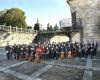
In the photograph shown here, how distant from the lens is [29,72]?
13898mm

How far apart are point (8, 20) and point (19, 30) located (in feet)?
34.7

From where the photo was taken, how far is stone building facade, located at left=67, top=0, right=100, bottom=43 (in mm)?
25719

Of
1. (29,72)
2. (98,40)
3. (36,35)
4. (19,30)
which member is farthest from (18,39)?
(29,72)

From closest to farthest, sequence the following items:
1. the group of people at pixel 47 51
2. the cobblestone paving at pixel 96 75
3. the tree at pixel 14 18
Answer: the cobblestone paving at pixel 96 75
the group of people at pixel 47 51
the tree at pixel 14 18

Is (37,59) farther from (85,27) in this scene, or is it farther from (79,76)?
(85,27)

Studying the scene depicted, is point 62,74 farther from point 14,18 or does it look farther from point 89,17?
point 14,18

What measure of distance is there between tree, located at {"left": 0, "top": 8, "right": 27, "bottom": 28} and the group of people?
28.1 m

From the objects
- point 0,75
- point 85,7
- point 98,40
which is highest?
point 85,7

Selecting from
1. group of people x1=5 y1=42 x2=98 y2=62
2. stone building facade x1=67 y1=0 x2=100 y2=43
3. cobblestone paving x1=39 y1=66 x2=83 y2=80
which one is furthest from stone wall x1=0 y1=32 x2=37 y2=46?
cobblestone paving x1=39 y1=66 x2=83 y2=80

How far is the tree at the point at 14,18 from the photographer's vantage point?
4806cm

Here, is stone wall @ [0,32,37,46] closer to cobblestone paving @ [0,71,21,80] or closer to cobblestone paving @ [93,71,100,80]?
cobblestone paving @ [0,71,21,80]

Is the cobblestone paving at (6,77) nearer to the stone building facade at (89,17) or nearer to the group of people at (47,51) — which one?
the group of people at (47,51)

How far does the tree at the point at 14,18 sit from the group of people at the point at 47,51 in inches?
1107

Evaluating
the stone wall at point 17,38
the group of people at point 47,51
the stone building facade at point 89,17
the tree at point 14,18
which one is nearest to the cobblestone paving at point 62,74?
the group of people at point 47,51
